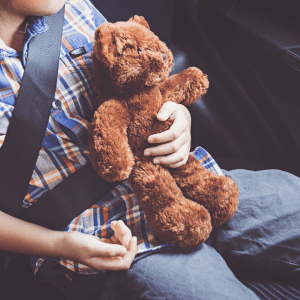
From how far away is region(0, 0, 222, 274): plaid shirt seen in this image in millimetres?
633

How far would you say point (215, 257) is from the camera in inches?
25.0

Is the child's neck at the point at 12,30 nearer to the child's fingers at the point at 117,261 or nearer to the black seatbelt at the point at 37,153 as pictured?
the black seatbelt at the point at 37,153

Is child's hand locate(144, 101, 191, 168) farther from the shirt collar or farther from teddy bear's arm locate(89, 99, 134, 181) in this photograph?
the shirt collar

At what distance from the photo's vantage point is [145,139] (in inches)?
23.3

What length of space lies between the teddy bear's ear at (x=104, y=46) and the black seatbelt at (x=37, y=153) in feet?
0.57

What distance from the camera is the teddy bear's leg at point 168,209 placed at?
0.56m

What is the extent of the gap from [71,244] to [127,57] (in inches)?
17.1

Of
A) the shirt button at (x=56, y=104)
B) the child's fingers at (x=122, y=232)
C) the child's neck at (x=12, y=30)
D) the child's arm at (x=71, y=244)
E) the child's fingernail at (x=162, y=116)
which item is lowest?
the child's arm at (x=71, y=244)

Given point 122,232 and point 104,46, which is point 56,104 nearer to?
point 104,46

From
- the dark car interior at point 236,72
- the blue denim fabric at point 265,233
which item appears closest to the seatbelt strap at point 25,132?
the dark car interior at point 236,72

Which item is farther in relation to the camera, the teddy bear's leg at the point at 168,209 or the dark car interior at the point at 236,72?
the dark car interior at the point at 236,72

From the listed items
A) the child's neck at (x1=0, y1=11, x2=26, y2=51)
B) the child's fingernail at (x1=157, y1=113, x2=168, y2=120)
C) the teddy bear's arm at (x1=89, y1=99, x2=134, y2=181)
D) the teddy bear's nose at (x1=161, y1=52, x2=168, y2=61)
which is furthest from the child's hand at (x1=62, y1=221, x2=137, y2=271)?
the child's neck at (x1=0, y1=11, x2=26, y2=51)

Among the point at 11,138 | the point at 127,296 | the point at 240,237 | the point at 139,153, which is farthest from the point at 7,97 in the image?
the point at 240,237

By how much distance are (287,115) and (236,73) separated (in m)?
0.24
